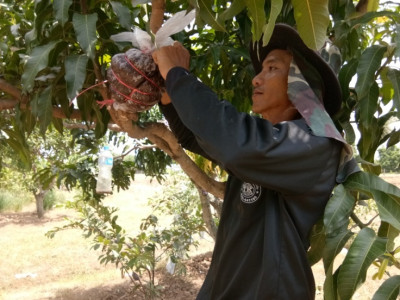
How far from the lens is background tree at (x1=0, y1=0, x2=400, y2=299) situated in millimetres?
1167

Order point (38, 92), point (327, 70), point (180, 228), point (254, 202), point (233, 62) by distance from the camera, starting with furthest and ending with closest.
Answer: point (180, 228) → point (233, 62) → point (38, 92) → point (327, 70) → point (254, 202)

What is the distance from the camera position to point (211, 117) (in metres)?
1.14

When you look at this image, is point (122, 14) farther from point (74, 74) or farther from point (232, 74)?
point (232, 74)

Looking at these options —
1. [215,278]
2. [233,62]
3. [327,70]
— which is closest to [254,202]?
[215,278]

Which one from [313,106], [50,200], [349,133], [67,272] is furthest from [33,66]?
[50,200]

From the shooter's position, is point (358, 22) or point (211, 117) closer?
point (211, 117)

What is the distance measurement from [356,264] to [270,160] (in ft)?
1.19

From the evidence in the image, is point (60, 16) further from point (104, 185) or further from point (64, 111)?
point (104, 185)

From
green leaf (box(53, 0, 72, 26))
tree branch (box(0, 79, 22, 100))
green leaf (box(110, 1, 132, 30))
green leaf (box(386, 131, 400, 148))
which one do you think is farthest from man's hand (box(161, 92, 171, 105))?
green leaf (box(386, 131, 400, 148))

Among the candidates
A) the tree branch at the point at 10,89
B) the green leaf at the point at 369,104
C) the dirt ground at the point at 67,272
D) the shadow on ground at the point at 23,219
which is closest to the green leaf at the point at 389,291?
the green leaf at the point at 369,104

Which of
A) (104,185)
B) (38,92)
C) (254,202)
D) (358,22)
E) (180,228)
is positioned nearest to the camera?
(254,202)

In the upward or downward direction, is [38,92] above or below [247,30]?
below

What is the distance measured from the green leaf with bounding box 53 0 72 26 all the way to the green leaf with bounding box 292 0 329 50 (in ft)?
2.37

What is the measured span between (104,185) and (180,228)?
Answer: 177cm
